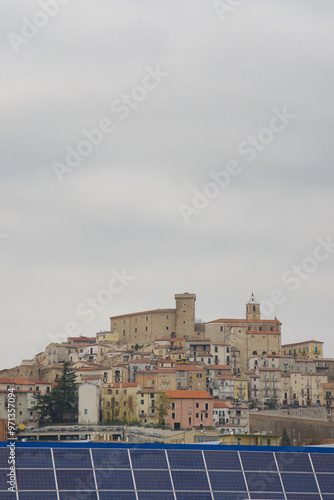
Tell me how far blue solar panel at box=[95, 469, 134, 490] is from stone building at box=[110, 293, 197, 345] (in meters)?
112

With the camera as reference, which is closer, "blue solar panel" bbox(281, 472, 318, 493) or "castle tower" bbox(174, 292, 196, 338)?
"blue solar panel" bbox(281, 472, 318, 493)

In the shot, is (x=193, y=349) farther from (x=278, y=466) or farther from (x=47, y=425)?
(x=278, y=466)

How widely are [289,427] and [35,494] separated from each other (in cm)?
8760

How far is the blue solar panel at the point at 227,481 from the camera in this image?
38250mm

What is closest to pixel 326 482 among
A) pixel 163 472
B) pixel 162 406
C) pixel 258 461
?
pixel 258 461

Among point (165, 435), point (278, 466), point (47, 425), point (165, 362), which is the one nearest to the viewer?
point (278, 466)

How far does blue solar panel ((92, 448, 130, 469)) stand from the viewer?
125ft

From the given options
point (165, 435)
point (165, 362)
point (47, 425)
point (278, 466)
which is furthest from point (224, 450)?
point (165, 362)

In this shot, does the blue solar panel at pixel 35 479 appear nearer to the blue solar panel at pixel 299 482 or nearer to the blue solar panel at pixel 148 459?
the blue solar panel at pixel 148 459

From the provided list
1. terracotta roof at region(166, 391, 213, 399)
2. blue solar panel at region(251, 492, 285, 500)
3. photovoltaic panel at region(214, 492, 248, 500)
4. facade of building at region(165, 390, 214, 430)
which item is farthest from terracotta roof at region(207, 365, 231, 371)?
photovoltaic panel at region(214, 492, 248, 500)

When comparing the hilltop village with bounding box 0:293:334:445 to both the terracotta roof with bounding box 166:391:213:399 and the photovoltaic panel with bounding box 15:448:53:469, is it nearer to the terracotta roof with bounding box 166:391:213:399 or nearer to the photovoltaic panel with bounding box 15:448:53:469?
the terracotta roof with bounding box 166:391:213:399

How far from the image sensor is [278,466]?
130 feet

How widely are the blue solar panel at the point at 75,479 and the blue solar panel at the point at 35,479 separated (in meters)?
0.34

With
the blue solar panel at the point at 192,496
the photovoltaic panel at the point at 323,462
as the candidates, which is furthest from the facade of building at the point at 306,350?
the blue solar panel at the point at 192,496
